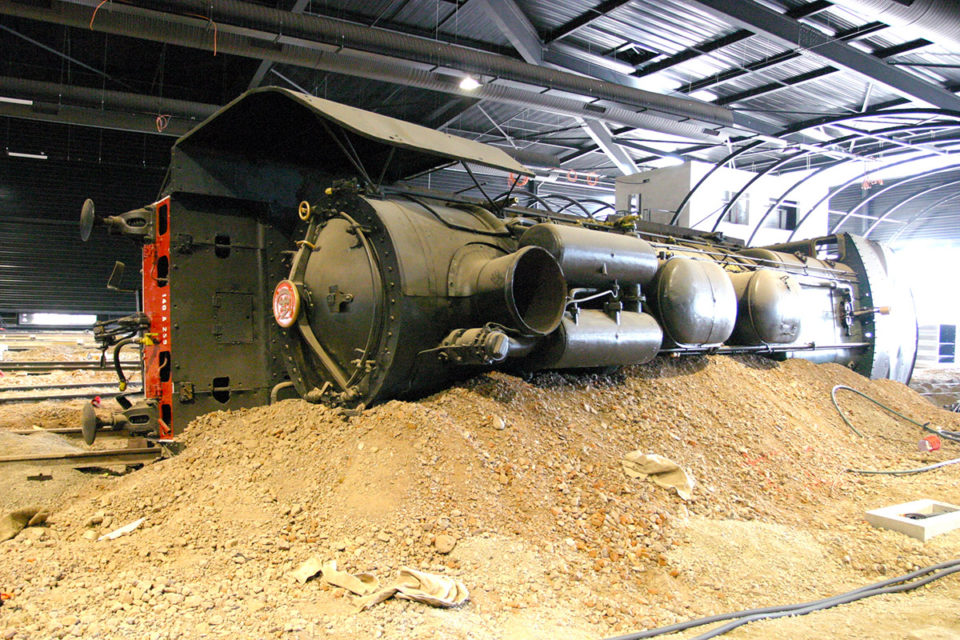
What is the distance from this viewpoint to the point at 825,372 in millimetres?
6879

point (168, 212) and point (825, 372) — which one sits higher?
point (168, 212)

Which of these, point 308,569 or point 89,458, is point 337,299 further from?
point 89,458

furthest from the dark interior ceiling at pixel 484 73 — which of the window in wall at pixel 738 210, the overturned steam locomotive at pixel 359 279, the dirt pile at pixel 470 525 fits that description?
the dirt pile at pixel 470 525

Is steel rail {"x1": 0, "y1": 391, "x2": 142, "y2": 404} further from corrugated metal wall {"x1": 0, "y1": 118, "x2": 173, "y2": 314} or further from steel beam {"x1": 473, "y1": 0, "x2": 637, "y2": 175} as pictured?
corrugated metal wall {"x1": 0, "y1": 118, "x2": 173, "y2": 314}

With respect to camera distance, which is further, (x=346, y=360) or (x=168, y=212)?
(x=168, y=212)

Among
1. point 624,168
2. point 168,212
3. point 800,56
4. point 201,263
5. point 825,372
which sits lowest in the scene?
point 825,372

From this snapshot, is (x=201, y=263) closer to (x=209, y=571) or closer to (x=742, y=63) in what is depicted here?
(x=209, y=571)

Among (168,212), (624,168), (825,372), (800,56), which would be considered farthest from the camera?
(624,168)

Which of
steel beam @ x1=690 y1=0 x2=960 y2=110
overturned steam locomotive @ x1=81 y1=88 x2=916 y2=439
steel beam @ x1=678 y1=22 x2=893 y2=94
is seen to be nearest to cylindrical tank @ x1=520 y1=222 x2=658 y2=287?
overturned steam locomotive @ x1=81 y1=88 x2=916 y2=439

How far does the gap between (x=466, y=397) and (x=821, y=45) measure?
7.59m

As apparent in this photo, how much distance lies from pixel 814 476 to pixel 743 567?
187 cm

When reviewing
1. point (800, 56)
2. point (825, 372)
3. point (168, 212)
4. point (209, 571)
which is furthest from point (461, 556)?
point (800, 56)

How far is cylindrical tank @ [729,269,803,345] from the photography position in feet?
20.0

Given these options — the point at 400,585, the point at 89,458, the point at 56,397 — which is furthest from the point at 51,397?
the point at 400,585
